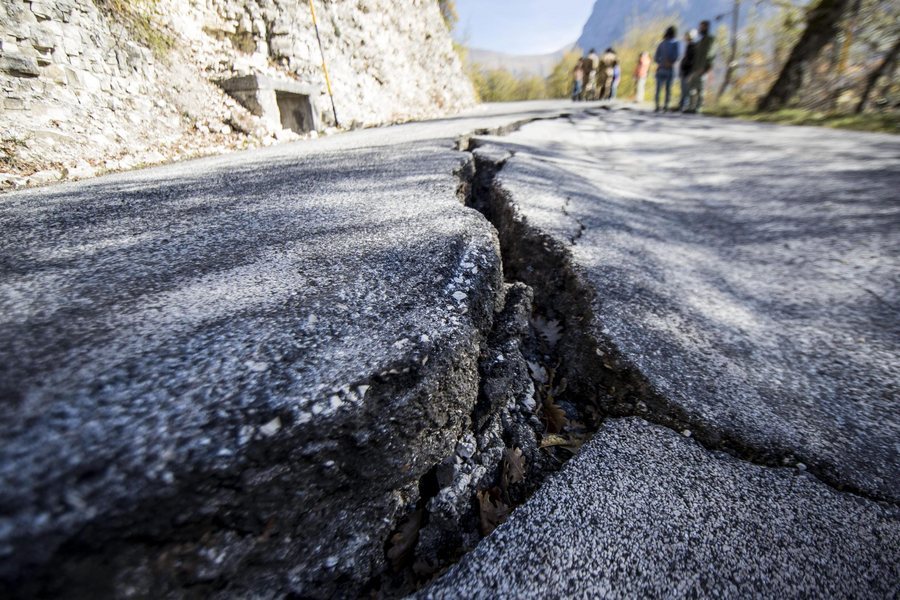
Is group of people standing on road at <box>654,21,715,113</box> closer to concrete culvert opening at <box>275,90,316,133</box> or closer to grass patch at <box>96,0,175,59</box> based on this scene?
concrete culvert opening at <box>275,90,316,133</box>

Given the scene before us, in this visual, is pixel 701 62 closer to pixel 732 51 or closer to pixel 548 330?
pixel 732 51

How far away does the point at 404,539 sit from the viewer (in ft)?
2.17

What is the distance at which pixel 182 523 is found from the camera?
0.45 m

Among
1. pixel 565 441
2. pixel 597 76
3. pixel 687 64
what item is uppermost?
pixel 597 76

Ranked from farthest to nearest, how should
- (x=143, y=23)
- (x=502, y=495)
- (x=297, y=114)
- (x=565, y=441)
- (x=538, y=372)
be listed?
1. (x=297, y=114)
2. (x=143, y=23)
3. (x=538, y=372)
4. (x=565, y=441)
5. (x=502, y=495)

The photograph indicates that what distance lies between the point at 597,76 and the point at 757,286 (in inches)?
538

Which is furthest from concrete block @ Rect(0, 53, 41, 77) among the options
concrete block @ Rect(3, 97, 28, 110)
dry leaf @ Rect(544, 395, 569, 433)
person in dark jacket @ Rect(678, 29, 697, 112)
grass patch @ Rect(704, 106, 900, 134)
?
person in dark jacket @ Rect(678, 29, 697, 112)

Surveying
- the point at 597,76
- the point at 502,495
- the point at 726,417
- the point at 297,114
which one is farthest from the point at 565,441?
the point at 597,76

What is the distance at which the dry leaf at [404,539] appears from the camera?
2.12 ft

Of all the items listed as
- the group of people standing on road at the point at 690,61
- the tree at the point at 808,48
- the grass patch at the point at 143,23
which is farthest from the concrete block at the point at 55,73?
the tree at the point at 808,48

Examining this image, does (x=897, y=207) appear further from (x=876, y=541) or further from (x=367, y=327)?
(x=367, y=327)

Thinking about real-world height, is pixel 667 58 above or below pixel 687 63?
above

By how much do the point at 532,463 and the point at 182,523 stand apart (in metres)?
0.61

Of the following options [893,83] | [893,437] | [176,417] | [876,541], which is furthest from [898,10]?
[176,417]
